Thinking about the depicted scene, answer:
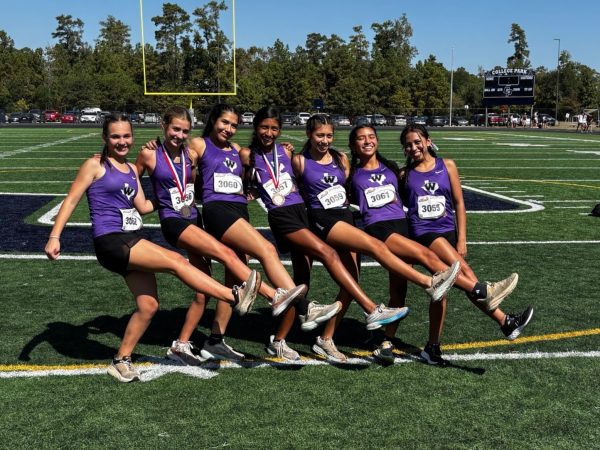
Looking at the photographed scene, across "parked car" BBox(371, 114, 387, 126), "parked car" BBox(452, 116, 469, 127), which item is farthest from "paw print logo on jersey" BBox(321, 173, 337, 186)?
"parked car" BBox(452, 116, 469, 127)

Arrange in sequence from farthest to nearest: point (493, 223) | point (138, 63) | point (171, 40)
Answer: point (138, 63) → point (171, 40) → point (493, 223)

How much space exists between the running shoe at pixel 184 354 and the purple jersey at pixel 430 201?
1.70 meters

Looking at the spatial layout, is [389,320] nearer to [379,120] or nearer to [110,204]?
[110,204]

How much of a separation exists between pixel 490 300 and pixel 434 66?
74766 millimetres

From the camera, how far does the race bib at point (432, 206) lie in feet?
15.0

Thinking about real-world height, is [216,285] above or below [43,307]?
above

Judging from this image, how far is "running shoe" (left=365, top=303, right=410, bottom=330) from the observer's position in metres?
4.07

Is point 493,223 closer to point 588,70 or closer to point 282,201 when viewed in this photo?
point 282,201

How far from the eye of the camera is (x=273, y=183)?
A: 15.0 feet

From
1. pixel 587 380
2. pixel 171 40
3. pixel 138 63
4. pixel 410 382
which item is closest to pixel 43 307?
pixel 410 382

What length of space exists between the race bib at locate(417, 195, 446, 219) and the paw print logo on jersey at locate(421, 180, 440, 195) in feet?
0.13

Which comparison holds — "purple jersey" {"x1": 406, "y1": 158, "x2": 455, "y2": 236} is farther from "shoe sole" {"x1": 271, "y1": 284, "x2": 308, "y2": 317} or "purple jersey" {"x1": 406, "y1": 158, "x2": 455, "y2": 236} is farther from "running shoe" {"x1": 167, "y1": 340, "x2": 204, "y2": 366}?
"running shoe" {"x1": 167, "y1": 340, "x2": 204, "y2": 366}

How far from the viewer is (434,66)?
75.4m

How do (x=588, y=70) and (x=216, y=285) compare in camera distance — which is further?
(x=588, y=70)
